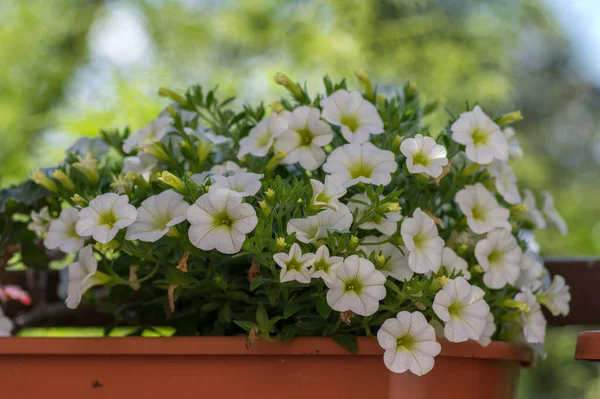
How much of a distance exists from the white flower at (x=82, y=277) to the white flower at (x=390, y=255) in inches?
10.5

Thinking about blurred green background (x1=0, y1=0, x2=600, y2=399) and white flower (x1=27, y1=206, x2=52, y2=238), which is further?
blurred green background (x1=0, y1=0, x2=600, y2=399)

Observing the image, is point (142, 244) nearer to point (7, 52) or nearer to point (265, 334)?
point (265, 334)

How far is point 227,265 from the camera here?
29.2 inches

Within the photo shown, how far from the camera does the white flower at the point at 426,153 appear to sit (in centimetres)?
69

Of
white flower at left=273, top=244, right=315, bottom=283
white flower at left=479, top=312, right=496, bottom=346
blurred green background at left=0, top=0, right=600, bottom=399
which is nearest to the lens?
white flower at left=273, top=244, right=315, bottom=283

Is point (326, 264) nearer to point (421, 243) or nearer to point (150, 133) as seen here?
point (421, 243)

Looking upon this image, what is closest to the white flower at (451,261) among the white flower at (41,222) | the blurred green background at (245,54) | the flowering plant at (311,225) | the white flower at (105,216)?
the flowering plant at (311,225)

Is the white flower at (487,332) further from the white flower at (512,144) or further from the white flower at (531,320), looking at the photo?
the white flower at (512,144)

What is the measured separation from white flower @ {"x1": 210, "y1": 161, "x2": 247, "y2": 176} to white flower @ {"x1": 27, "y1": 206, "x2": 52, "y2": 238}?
0.21 metres

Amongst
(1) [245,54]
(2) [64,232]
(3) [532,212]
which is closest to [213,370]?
(2) [64,232]

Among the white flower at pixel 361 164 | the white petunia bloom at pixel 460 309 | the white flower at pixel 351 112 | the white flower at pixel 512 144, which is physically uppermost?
the white flower at pixel 512 144

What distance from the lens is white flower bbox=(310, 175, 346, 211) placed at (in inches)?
25.2

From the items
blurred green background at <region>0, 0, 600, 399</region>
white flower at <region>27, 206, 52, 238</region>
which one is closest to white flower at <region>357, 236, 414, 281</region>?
white flower at <region>27, 206, 52, 238</region>

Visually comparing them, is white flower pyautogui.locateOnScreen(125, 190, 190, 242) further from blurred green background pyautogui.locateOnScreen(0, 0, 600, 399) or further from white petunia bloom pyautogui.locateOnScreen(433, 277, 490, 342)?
blurred green background pyautogui.locateOnScreen(0, 0, 600, 399)
